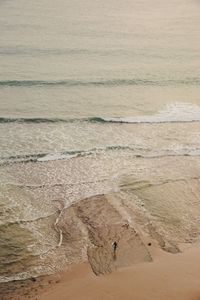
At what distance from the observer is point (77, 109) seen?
2286cm

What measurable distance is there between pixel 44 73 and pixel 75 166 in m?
10.8

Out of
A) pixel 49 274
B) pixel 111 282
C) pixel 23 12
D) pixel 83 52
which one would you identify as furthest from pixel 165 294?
pixel 23 12

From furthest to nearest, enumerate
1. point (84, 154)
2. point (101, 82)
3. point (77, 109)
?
point (101, 82)
point (77, 109)
point (84, 154)

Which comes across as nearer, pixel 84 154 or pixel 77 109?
pixel 84 154

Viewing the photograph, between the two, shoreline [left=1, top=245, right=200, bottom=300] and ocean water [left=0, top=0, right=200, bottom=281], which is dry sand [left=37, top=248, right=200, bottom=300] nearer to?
shoreline [left=1, top=245, right=200, bottom=300]

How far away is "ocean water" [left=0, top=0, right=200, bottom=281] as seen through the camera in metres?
15.2

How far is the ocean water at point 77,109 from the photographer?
15172mm

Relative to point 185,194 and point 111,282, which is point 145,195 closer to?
point 185,194

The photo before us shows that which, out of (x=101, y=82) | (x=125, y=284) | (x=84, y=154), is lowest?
(x=101, y=82)

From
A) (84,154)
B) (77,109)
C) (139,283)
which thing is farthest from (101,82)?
(139,283)

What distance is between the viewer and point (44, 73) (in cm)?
2719

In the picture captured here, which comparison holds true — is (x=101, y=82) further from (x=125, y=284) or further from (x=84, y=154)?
(x=125, y=284)

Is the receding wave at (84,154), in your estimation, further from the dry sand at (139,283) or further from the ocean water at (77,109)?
the dry sand at (139,283)

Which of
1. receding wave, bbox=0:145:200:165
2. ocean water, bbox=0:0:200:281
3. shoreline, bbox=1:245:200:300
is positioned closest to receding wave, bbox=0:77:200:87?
ocean water, bbox=0:0:200:281
